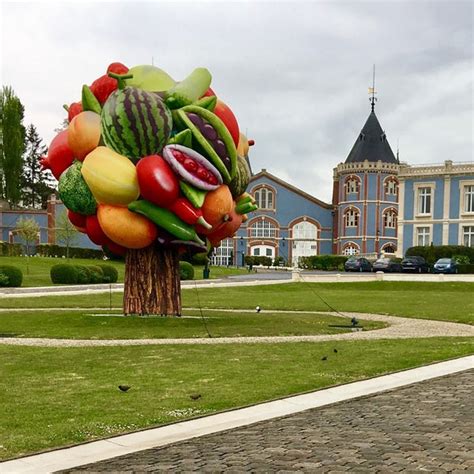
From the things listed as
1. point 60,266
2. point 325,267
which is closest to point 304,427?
point 60,266

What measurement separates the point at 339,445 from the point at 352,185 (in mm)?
67446

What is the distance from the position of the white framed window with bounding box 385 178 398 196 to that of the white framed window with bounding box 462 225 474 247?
37.7 feet

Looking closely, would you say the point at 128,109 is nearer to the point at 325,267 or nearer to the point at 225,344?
the point at 225,344

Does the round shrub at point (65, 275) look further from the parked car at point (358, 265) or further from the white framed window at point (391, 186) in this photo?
the white framed window at point (391, 186)

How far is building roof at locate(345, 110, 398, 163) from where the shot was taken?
73562 mm

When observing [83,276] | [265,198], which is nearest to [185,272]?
[83,276]

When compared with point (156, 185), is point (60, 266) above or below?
below

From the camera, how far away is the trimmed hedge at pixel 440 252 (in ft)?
195

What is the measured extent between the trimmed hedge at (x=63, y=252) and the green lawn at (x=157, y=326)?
42200 millimetres

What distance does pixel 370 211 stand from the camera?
71.5m

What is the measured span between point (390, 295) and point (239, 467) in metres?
29.6

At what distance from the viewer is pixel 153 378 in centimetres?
1052

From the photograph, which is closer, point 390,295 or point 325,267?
point 390,295

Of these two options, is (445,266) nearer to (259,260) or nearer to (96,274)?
(259,260)
